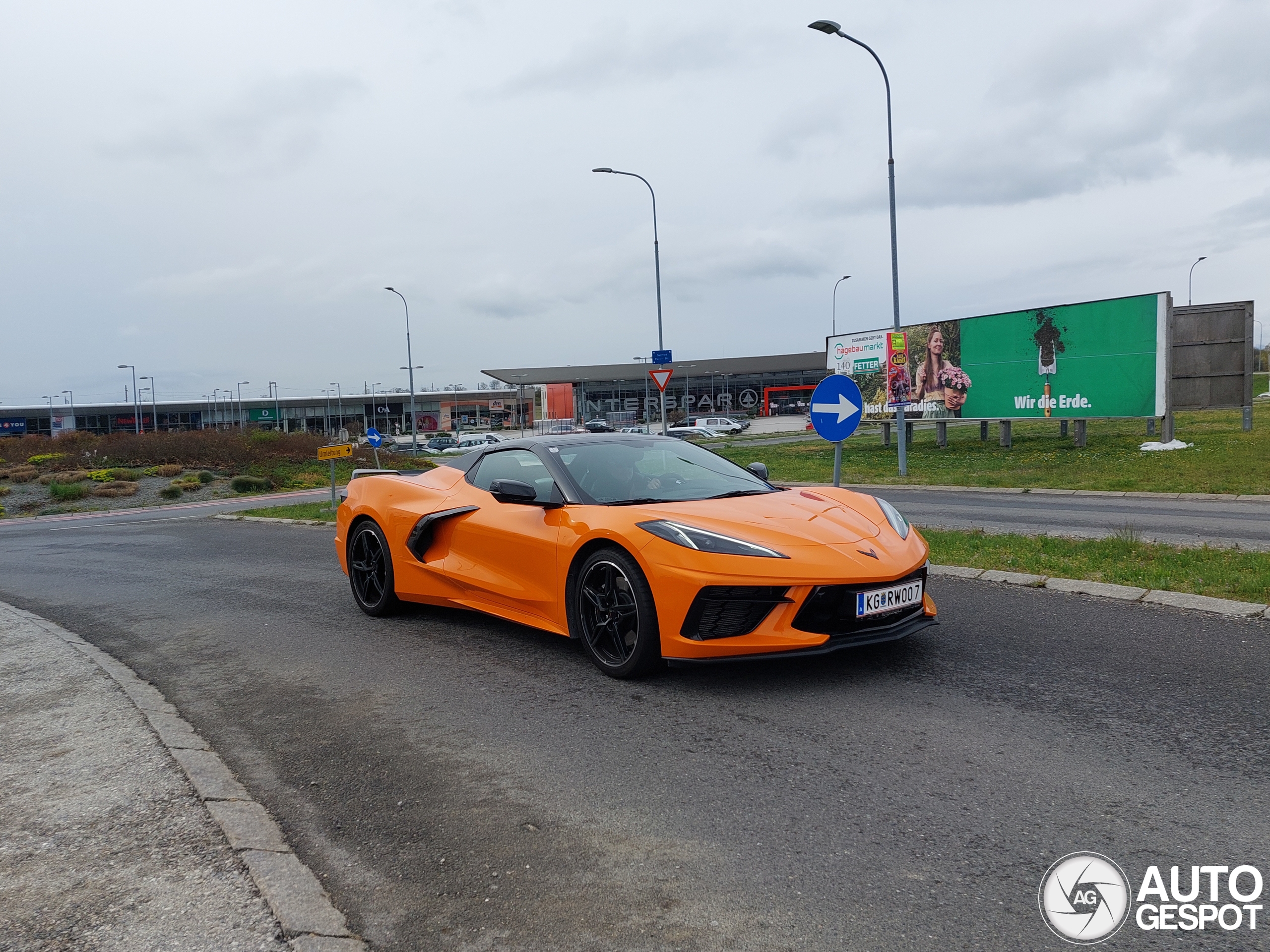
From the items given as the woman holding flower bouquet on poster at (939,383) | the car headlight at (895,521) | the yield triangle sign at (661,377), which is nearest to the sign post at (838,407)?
the car headlight at (895,521)

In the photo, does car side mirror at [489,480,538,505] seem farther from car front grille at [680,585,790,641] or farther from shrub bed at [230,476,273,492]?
shrub bed at [230,476,273,492]

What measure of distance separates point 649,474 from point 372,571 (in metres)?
2.50

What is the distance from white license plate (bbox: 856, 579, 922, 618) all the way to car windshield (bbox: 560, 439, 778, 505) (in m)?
1.20

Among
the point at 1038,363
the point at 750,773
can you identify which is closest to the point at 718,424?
the point at 1038,363

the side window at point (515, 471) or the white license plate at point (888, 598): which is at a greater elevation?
the side window at point (515, 471)

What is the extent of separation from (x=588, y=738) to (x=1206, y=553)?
6.13m

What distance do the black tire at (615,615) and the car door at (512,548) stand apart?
0.71ft

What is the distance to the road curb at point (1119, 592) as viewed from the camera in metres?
5.68

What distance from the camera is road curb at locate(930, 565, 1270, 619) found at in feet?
18.6

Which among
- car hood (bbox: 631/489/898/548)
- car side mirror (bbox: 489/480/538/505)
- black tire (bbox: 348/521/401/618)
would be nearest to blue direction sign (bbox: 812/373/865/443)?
car hood (bbox: 631/489/898/548)

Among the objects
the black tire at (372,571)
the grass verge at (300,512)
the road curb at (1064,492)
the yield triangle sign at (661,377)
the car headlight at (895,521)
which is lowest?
the grass verge at (300,512)

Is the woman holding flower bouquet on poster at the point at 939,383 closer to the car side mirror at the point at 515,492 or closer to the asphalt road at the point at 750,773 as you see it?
the asphalt road at the point at 750,773

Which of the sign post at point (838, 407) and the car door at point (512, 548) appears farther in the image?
the sign post at point (838, 407)
